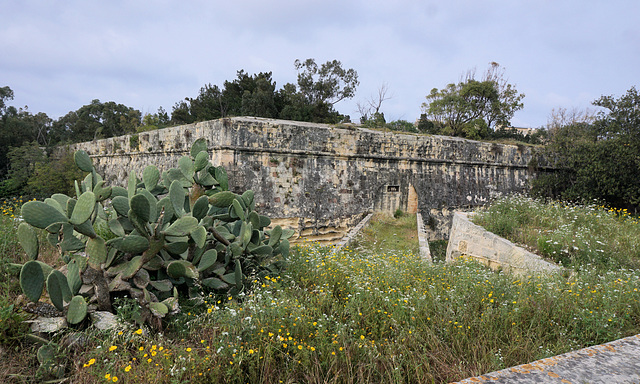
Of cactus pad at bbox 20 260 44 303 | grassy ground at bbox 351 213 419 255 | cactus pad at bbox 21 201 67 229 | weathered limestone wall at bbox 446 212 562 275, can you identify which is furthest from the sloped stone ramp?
grassy ground at bbox 351 213 419 255

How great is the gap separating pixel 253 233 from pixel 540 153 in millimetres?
13487

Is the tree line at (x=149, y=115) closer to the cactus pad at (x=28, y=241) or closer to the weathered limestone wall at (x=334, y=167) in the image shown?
the weathered limestone wall at (x=334, y=167)

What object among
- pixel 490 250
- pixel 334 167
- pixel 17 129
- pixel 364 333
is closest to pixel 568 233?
pixel 490 250

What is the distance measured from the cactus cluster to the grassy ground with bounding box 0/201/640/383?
0.21m

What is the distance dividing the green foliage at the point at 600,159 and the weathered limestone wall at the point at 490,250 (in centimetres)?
577

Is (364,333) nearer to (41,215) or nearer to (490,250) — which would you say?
(41,215)

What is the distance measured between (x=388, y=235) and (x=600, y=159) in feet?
26.1

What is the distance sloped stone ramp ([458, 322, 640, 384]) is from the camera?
4.85 ft

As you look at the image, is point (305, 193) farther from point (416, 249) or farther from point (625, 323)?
point (625, 323)

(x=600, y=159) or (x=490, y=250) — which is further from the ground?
(x=600, y=159)

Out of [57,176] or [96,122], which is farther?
[96,122]

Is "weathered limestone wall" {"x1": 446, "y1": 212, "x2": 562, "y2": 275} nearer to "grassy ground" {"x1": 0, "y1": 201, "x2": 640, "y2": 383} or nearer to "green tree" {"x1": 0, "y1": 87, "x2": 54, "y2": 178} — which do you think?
"grassy ground" {"x1": 0, "y1": 201, "x2": 640, "y2": 383}

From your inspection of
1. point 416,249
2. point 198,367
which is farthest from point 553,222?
point 198,367

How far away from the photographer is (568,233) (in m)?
5.87
